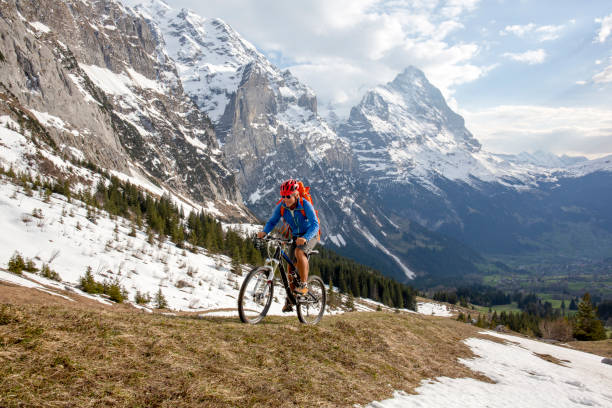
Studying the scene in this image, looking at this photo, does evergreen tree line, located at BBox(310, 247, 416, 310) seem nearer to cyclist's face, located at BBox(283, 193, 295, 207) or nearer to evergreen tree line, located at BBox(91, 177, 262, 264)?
evergreen tree line, located at BBox(91, 177, 262, 264)

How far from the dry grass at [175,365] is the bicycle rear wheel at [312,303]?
1276mm

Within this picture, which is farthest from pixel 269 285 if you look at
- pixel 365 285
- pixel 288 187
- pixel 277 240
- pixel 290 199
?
pixel 365 285

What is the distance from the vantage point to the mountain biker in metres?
9.51

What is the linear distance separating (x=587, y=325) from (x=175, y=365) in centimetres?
7121

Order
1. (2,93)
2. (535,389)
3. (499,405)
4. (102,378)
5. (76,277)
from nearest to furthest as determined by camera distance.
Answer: (102,378), (499,405), (535,389), (76,277), (2,93)

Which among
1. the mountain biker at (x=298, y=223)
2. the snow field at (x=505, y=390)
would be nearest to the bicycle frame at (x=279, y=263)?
the mountain biker at (x=298, y=223)

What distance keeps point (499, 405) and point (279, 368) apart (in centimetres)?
→ 630

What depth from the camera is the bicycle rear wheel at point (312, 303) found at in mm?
10430

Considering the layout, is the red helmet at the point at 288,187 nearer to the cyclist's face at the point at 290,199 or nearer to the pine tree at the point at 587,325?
the cyclist's face at the point at 290,199

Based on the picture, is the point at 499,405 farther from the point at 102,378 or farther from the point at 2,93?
the point at 2,93

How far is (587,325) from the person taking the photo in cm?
5431

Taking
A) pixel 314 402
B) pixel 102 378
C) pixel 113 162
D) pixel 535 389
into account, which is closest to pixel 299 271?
pixel 314 402

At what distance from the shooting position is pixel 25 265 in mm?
15523

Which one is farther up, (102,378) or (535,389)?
(102,378)
